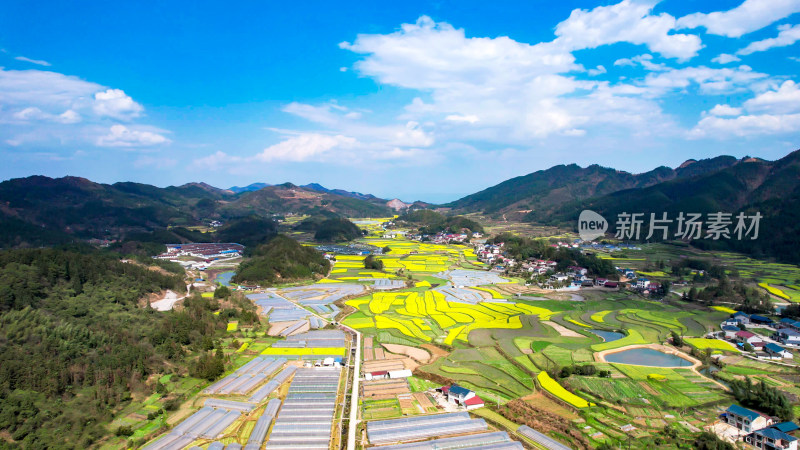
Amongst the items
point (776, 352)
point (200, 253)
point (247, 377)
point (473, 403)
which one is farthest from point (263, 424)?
point (200, 253)

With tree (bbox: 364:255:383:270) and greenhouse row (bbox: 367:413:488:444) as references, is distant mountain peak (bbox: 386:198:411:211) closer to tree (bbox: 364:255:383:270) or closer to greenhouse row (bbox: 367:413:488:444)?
tree (bbox: 364:255:383:270)

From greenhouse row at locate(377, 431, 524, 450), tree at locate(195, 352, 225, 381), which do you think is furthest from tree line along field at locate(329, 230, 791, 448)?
tree at locate(195, 352, 225, 381)

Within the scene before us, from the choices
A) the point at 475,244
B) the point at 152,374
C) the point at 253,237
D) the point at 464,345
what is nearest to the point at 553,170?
the point at 475,244

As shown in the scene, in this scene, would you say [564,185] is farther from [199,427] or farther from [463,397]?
[199,427]

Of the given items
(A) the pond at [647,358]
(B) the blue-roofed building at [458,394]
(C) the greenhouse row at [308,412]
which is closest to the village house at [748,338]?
(A) the pond at [647,358]

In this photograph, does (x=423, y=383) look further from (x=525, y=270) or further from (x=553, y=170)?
(x=553, y=170)

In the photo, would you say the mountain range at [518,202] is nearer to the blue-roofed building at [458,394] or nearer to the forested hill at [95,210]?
the forested hill at [95,210]
